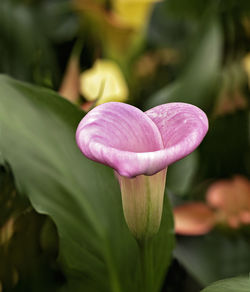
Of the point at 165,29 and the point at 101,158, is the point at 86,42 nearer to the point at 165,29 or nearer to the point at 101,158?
the point at 165,29

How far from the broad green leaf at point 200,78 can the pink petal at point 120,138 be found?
0.72 feet

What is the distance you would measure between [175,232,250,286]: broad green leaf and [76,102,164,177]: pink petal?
146 mm

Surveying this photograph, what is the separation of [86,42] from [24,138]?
14.1 inches

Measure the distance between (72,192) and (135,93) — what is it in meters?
0.30

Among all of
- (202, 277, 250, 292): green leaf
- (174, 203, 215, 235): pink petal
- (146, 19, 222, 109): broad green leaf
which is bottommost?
(174, 203, 215, 235): pink petal

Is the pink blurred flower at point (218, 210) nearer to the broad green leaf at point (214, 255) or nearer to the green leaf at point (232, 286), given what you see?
the broad green leaf at point (214, 255)

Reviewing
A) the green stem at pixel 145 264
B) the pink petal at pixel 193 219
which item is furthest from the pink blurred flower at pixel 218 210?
the green stem at pixel 145 264

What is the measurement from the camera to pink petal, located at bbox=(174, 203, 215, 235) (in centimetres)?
36

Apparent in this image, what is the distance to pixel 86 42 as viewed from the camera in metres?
0.61

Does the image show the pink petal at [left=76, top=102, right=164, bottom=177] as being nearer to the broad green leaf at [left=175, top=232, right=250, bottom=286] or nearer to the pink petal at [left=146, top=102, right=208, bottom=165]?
the pink petal at [left=146, top=102, right=208, bottom=165]

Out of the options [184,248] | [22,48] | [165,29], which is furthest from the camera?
[165,29]

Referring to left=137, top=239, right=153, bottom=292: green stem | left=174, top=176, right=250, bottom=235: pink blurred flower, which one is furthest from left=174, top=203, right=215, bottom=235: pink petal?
left=137, top=239, right=153, bottom=292: green stem

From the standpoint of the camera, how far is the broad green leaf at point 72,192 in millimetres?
266

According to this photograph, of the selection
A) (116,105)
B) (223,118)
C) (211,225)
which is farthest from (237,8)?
(116,105)
